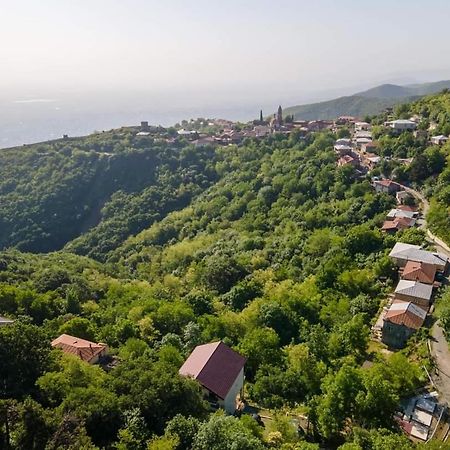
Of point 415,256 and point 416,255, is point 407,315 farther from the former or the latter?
point 416,255

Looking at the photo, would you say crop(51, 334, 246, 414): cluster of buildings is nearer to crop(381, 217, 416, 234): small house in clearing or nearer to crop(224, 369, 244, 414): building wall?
crop(224, 369, 244, 414): building wall

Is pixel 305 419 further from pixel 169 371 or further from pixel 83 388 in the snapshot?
pixel 83 388

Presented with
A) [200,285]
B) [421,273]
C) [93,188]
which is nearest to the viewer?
[421,273]

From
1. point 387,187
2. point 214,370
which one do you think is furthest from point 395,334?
point 387,187

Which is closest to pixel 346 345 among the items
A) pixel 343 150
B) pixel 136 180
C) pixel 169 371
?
pixel 169 371

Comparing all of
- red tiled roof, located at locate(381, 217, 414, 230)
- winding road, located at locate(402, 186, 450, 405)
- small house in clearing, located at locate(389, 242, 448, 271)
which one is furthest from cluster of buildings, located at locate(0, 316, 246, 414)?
red tiled roof, located at locate(381, 217, 414, 230)

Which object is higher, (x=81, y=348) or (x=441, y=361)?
(x=81, y=348)
